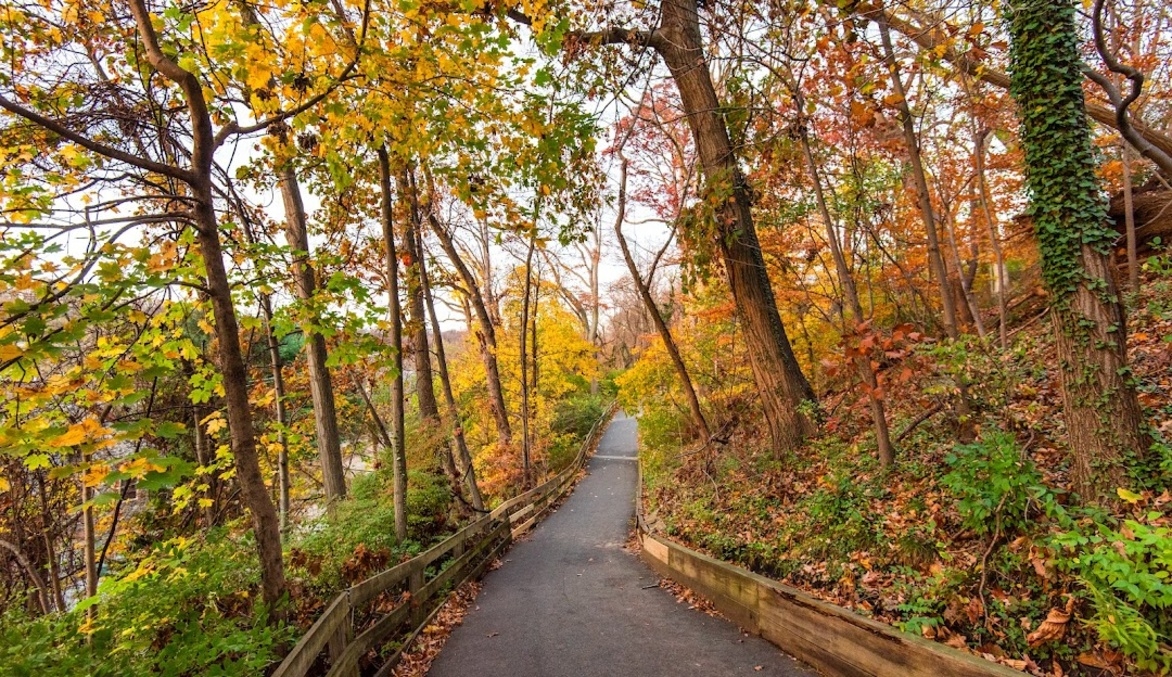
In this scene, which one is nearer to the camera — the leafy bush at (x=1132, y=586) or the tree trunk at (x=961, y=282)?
the leafy bush at (x=1132, y=586)

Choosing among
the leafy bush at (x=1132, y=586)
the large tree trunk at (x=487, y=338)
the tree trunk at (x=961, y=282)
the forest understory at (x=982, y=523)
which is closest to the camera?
the leafy bush at (x=1132, y=586)

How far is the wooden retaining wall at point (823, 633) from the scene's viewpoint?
3191mm

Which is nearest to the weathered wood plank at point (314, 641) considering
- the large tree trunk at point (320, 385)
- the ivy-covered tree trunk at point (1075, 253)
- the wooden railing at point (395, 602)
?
the wooden railing at point (395, 602)

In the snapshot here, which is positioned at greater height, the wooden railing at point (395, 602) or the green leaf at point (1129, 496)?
the green leaf at point (1129, 496)

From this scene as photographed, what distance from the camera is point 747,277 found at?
7.83 meters

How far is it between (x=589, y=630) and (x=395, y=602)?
2.15 m

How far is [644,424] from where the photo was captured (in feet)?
49.7

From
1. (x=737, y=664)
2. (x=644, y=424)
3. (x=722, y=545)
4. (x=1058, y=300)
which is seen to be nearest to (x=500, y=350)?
(x=644, y=424)

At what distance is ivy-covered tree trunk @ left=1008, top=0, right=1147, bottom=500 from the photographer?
3.49m

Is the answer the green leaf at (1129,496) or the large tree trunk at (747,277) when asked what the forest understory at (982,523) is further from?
the large tree trunk at (747,277)

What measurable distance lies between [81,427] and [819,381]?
11.9 metres

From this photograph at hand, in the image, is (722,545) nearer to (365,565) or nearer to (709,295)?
(365,565)

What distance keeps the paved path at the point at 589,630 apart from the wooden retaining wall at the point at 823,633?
188mm

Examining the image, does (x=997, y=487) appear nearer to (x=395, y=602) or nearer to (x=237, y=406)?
(x=237, y=406)
